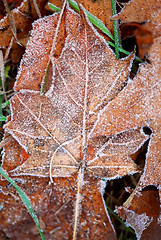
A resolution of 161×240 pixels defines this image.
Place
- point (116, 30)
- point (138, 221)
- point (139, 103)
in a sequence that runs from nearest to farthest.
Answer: point (139, 103), point (138, 221), point (116, 30)

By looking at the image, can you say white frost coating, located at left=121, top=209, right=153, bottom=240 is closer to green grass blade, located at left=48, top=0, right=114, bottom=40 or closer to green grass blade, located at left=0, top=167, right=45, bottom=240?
green grass blade, located at left=0, top=167, right=45, bottom=240

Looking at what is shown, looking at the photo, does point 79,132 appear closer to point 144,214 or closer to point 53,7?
point 144,214

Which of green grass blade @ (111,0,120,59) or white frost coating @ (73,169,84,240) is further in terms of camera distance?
green grass blade @ (111,0,120,59)

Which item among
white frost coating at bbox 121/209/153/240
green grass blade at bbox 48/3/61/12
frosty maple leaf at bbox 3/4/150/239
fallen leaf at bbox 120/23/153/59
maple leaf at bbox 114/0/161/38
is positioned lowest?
white frost coating at bbox 121/209/153/240

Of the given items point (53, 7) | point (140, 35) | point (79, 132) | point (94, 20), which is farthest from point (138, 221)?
point (53, 7)

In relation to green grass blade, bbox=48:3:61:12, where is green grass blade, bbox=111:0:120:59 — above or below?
below

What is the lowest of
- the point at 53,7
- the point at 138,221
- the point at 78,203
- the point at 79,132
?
the point at 138,221

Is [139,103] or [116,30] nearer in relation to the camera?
[139,103]

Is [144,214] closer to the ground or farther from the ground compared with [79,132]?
closer to the ground

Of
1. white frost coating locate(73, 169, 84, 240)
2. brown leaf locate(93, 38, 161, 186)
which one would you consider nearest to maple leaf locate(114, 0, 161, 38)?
brown leaf locate(93, 38, 161, 186)

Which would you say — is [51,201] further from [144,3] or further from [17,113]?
[144,3]
